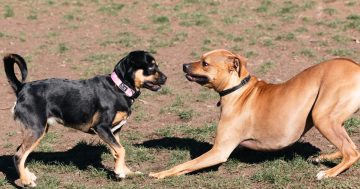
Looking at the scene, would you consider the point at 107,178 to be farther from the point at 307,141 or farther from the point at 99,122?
the point at 307,141

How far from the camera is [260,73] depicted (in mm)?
11016

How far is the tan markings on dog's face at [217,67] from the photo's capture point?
248 inches

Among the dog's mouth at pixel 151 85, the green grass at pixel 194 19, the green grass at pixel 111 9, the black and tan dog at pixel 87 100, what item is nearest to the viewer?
the black and tan dog at pixel 87 100

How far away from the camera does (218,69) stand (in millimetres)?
6320

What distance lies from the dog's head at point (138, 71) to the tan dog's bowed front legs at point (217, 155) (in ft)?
3.18

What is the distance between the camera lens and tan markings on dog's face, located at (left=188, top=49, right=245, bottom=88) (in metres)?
6.31

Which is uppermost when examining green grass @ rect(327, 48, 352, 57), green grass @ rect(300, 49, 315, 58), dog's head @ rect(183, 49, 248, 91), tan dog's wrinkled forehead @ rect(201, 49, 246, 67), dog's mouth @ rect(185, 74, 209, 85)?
tan dog's wrinkled forehead @ rect(201, 49, 246, 67)

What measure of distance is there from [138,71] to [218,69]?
939mm

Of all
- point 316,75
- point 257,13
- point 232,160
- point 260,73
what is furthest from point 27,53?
point 316,75

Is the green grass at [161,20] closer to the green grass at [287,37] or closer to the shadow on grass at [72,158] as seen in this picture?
the green grass at [287,37]

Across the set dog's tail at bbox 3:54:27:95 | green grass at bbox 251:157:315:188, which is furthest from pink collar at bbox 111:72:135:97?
green grass at bbox 251:157:315:188

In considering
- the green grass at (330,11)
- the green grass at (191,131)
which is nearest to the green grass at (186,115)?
the green grass at (191,131)

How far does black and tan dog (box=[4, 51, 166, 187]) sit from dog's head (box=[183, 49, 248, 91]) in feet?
1.38

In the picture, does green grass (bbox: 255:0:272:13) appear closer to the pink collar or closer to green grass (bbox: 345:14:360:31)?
green grass (bbox: 345:14:360:31)
